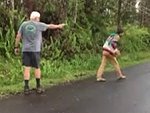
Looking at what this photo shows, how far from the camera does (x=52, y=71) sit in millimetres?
14188

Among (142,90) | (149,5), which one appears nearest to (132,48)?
(149,5)

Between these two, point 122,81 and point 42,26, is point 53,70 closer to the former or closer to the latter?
point 122,81

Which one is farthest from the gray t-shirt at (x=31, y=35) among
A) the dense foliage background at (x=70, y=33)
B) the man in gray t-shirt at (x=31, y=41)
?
the dense foliage background at (x=70, y=33)

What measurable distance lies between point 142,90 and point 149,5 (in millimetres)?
15565

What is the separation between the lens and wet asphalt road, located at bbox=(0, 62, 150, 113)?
388 inches

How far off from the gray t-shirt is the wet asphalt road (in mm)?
1114

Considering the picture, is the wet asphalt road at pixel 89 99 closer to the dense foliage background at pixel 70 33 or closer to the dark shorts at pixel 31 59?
the dark shorts at pixel 31 59

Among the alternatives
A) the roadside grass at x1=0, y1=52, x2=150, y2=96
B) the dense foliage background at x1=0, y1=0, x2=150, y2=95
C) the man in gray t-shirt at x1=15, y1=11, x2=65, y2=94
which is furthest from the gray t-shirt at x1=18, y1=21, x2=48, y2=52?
the dense foliage background at x1=0, y1=0, x2=150, y2=95

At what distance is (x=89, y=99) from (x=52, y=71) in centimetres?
344

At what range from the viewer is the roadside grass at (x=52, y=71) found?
→ 12.5 metres

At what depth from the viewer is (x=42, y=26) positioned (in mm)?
11523

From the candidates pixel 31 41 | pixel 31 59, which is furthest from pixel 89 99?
pixel 31 41

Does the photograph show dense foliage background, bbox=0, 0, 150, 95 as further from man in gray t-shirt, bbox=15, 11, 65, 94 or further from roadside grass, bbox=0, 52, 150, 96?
man in gray t-shirt, bbox=15, 11, 65, 94

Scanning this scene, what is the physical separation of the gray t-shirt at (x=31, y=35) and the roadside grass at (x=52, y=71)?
109cm
